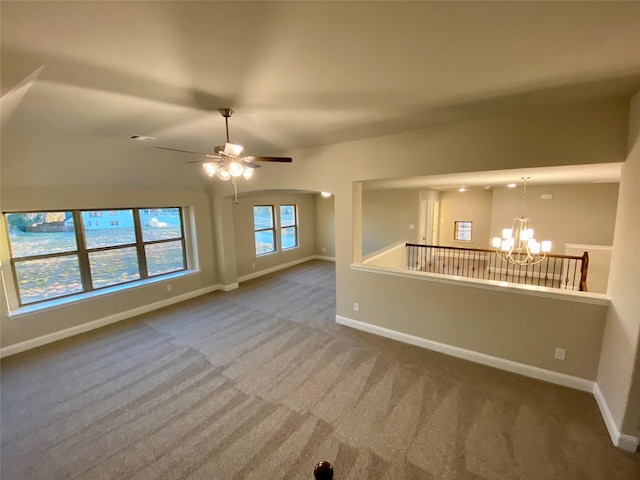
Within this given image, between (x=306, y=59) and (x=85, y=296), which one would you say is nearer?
(x=306, y=59)

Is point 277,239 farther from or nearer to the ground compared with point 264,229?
nearer to the ground

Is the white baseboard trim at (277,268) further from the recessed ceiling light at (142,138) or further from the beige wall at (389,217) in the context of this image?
the recessed ceiling light at (142,138)

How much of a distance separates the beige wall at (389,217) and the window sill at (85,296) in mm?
5059

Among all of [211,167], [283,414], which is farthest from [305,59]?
[283,414]

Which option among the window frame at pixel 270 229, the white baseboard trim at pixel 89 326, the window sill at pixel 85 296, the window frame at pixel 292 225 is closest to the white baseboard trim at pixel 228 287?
the white baseboard trim at pixel 89 326

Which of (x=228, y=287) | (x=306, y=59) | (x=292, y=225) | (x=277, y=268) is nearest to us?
(x=306, y=59)

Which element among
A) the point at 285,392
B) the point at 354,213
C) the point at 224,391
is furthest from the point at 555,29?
the point at 224,391

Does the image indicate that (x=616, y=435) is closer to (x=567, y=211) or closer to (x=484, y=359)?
(x=484, y=359)

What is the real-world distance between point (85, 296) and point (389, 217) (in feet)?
23.0

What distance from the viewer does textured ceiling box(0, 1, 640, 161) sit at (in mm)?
1235

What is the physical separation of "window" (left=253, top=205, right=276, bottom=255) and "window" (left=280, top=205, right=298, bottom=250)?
1.04 ft

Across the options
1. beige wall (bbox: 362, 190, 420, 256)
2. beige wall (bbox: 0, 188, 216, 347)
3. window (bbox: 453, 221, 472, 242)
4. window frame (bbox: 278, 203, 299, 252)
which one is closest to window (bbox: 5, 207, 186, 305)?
beige wall (bbox: 0, 188, 216, 347)

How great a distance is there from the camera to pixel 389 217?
7.85 metres

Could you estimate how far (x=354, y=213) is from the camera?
3.98 meters
